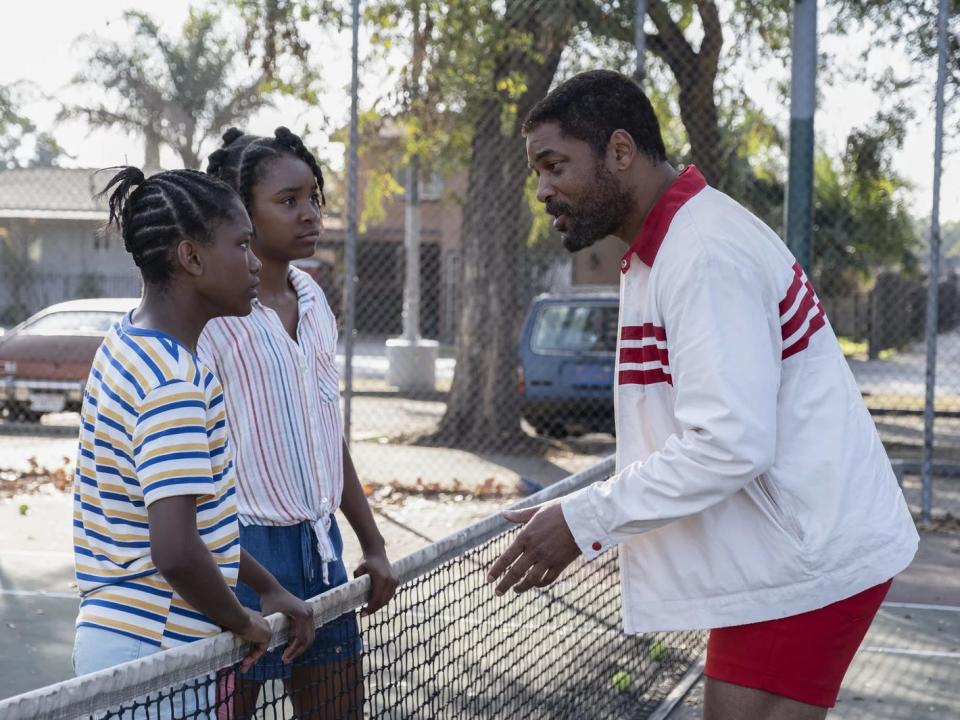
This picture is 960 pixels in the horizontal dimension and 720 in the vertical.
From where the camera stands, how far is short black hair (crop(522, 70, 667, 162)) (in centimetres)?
279

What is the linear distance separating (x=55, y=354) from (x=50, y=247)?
818 inches

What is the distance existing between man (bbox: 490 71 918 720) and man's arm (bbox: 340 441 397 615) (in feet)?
1.72

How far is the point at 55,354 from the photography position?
51.8ft

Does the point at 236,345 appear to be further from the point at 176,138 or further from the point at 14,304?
the point at 176,138

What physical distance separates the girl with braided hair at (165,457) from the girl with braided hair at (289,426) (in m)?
0.41

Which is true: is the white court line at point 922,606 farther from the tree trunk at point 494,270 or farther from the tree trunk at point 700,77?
the tree trunk at point 700,77

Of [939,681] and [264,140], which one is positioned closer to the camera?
[264,140]

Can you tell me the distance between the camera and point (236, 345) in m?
3.19

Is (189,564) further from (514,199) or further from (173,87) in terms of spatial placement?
(173,87)

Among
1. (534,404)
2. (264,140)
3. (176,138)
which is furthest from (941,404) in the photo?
(176,138)

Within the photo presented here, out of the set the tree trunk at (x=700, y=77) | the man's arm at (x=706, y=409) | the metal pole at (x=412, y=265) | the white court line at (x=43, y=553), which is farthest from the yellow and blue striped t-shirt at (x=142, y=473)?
the metal pole at (x=412, y=265)

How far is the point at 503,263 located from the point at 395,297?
996 inches

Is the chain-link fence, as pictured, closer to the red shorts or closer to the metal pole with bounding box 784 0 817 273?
the metal pole with bounding box 784 0 817 273

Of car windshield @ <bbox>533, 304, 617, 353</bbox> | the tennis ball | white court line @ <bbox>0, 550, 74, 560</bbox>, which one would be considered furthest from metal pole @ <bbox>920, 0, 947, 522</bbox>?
car windshield @ <bbox>533, 304, 617, 353</bbox>
